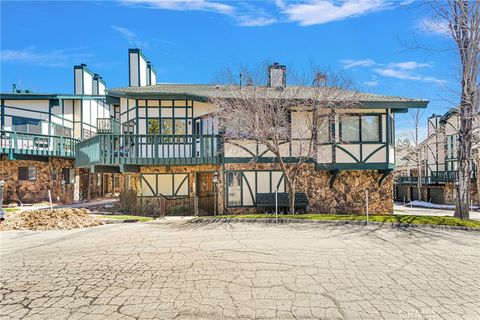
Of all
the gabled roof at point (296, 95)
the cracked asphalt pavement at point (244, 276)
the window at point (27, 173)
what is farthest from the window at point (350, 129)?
the window at point (27, 173)

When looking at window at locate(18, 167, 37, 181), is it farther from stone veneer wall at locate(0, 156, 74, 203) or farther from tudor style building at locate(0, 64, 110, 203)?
stone veneer wall at locate(0, 156, 74, 203)

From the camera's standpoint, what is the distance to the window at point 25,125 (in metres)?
21.4

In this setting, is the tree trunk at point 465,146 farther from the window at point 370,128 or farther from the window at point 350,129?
the window at point 350,129

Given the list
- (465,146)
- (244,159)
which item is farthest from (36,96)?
(465,146)

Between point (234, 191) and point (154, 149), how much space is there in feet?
14.9

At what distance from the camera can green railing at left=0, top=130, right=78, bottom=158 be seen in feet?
61.0

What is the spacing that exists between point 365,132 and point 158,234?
36.8ft

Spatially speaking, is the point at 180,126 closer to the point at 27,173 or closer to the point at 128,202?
the point at 128,202

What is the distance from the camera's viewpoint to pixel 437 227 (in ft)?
33.3

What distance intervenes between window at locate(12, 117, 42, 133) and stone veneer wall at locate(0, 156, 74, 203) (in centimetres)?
272

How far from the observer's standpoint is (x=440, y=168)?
33594 millimetres

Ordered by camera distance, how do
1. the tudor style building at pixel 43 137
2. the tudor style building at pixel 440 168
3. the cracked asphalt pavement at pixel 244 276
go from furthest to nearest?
the tudor style building at pixel 440 168 < the tudor style building at pixel 43 137 < the cracked asphalt pavement at pixel 244 276

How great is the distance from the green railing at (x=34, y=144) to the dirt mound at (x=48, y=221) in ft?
27.4

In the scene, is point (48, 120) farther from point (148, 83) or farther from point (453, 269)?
point (453, 269)
